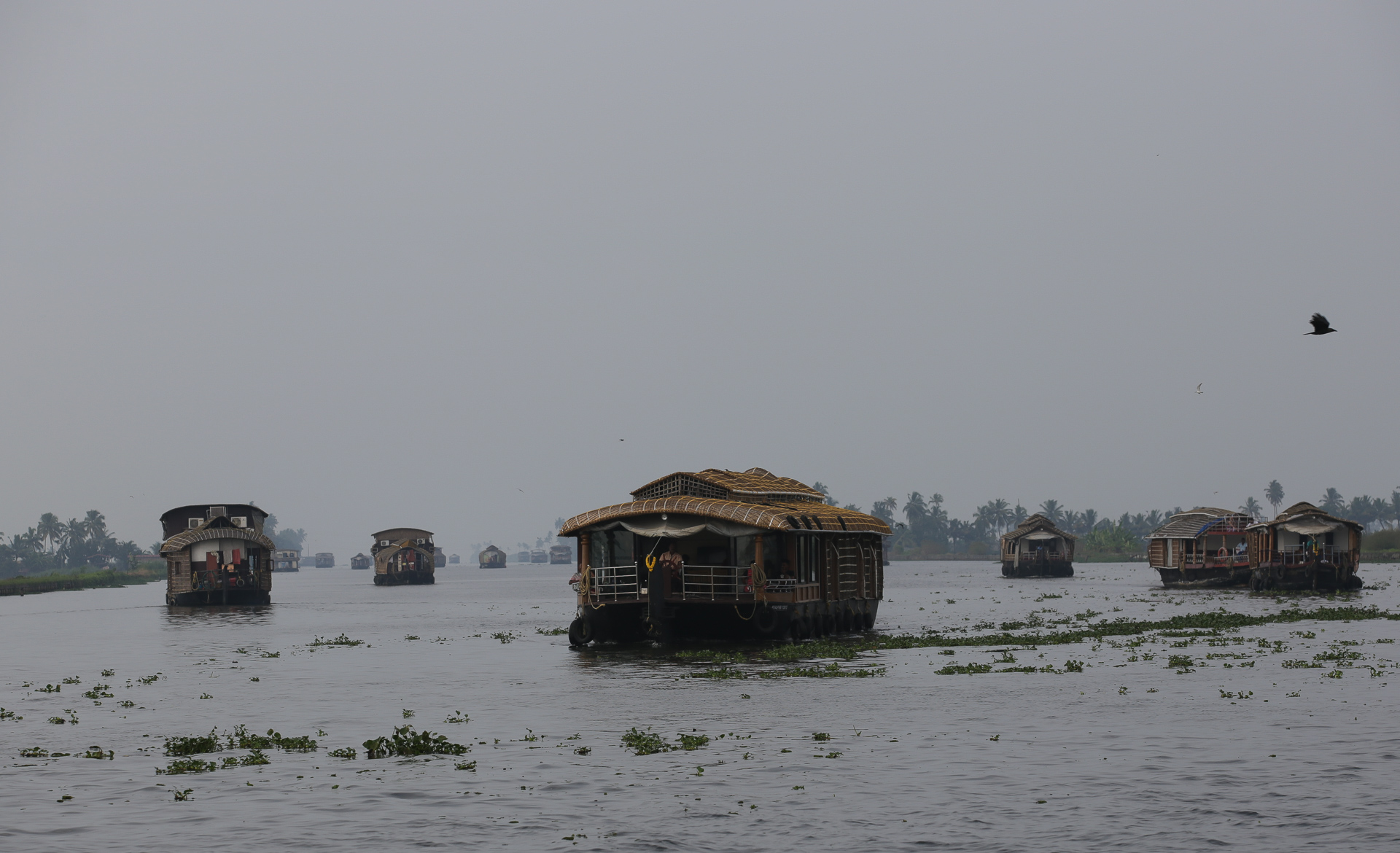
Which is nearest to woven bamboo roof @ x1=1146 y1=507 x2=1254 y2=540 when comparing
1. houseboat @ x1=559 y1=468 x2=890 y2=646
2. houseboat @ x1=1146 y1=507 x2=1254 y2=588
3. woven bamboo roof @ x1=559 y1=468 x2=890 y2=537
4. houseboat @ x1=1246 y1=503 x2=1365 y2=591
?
houseboat @ x1=1146 y1=507 x2=1254 y2=588

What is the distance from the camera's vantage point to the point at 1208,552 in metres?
107

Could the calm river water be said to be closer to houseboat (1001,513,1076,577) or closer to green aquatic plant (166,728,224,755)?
green aquatic plant (166,728,224,755)

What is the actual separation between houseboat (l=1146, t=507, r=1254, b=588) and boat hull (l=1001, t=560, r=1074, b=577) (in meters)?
34.5

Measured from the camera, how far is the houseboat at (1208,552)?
343 ft

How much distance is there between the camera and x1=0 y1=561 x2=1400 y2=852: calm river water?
59.6 ft

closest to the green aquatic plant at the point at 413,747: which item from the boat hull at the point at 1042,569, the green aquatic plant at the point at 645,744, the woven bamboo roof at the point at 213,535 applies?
the green aquatic plant at the point at 645,744

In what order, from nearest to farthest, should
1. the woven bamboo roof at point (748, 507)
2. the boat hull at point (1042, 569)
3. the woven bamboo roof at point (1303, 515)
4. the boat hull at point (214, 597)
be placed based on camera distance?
the woven bamboo roof at point (748, 507)
the woven bamboo roof at point (1303, 515)
the boat hull at point (214, 597)
the boat hull at point (1042, 569)

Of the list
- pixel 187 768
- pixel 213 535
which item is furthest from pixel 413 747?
pixel 213 535

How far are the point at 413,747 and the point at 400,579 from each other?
149m

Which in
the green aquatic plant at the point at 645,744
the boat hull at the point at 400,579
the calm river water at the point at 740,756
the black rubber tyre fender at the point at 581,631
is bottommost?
the boat hull at the point at 400,579

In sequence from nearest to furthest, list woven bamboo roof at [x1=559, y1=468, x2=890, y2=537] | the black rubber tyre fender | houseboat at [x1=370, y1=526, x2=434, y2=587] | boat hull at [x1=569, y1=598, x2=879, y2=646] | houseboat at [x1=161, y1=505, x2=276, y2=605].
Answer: woven bamboo roof at [x1=559, y1=468, x2=890, y2=537]
boat hull at [x1=569, y1=598, x2=879, y2=646]
the black rubber tyre fender
houseboat at [x1=161, y1=505, x2=276, y2=605]
houseboat at [x1=370, y1=526, x2=434, y2=587]

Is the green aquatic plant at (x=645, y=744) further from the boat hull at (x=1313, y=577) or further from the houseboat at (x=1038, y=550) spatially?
the houseboat at (x=1038, y=550)

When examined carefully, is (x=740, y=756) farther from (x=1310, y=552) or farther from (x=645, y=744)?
(x=1310, y=552)

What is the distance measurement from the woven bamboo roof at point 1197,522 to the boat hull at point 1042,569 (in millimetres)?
29795
